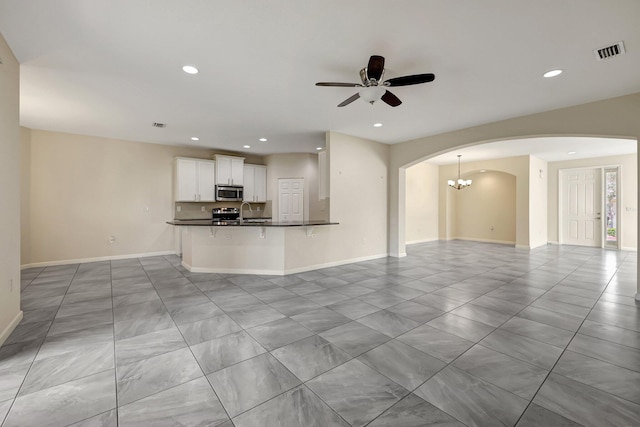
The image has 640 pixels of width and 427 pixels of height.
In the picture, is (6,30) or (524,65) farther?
(524,65)

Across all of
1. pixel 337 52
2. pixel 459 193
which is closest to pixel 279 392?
pixel 337 52

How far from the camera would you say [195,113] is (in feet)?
14.5

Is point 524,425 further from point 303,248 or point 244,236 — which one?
point 244,236

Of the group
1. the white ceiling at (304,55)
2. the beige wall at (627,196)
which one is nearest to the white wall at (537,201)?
the beige wall at (627,196)

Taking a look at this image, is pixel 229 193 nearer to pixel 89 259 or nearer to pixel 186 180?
pixel 186 180

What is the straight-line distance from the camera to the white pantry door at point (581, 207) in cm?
786

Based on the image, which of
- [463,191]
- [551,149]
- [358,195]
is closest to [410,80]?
[358,195]

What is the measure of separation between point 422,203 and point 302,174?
4528mm

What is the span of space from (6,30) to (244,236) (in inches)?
142

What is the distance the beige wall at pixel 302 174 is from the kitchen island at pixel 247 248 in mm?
2996

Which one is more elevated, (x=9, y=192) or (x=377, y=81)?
(x=377, y=81)

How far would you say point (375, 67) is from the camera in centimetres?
248

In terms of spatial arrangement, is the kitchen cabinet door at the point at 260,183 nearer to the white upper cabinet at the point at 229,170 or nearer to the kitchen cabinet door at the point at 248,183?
the kitchen cabinet door at the point at 248,183

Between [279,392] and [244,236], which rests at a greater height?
[244,236]
